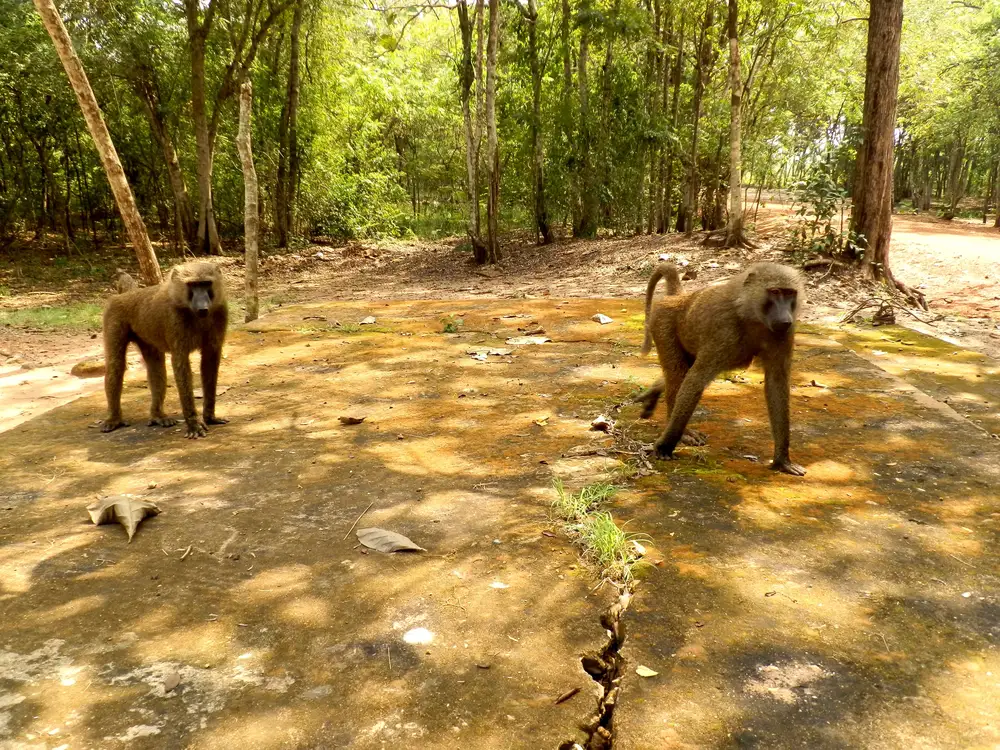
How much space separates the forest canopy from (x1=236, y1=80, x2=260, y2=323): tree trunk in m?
3.49

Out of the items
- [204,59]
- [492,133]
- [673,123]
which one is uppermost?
[204,59]

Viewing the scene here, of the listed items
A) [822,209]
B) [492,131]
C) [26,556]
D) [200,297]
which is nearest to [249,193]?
[200,297]

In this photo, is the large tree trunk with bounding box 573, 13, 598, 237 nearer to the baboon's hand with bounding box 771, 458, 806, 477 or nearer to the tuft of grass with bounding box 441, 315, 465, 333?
the tuft of grass with bounding box 441, 315, 465, 333

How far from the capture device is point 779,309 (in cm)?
442

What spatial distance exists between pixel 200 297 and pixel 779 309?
14.9ft

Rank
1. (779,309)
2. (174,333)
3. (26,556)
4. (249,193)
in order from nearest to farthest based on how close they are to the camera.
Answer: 1. (26,556)
2. (779,309)
3. (174,333)
4. (249,193)

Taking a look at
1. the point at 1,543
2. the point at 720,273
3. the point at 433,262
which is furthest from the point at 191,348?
the point at 433,262

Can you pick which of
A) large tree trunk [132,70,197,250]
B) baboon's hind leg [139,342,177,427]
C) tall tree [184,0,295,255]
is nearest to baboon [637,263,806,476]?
baboon's hind leg [139,342,177,427]

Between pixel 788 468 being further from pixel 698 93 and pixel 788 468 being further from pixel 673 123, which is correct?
pixel 673 123

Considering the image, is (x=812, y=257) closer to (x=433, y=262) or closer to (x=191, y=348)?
(x=191, y=348)

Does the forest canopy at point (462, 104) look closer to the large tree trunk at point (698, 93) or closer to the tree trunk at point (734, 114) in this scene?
the large tree trunk at point (698, 93)

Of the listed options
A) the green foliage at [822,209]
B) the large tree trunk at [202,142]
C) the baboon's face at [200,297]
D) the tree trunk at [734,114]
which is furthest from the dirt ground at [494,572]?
the large tree trunk at [202,142]

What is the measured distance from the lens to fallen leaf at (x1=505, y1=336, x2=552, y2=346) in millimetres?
8977

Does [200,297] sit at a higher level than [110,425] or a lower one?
higher
